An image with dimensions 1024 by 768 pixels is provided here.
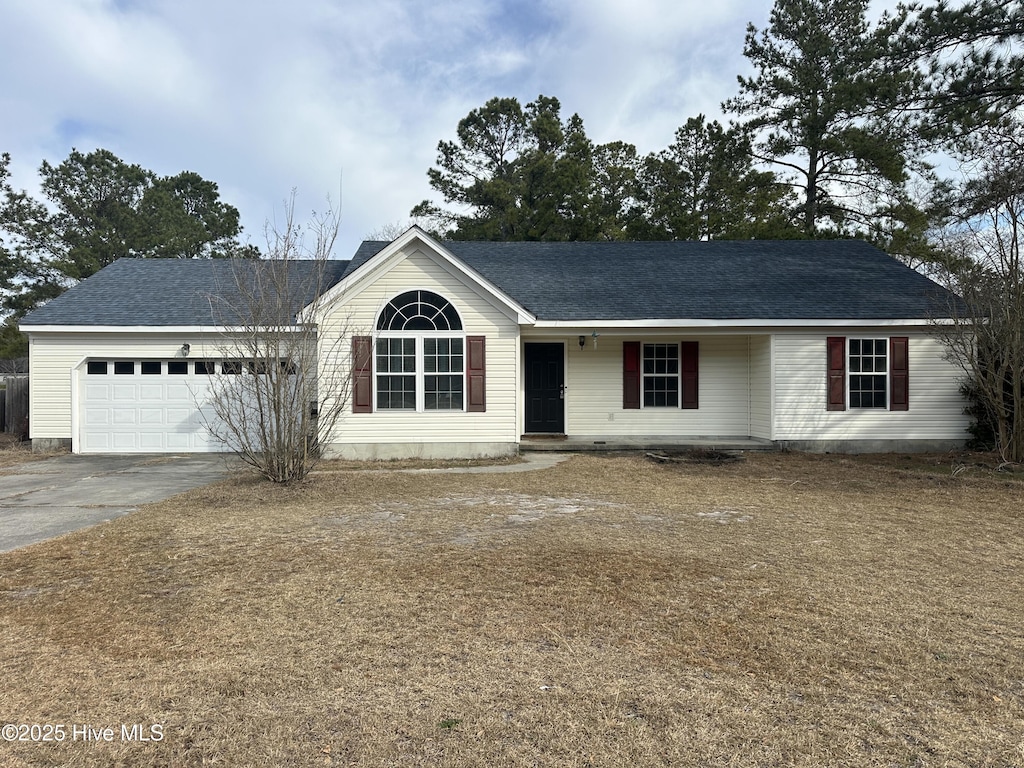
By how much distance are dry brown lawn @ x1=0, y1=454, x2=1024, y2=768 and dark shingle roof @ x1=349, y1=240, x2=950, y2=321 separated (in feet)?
21.4

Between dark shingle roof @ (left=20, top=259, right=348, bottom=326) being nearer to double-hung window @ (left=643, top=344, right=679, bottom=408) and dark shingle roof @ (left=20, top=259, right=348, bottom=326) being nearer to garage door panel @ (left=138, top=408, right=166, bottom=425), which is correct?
garage door panel @ (left=138, top=408, right=166, bottom=425)

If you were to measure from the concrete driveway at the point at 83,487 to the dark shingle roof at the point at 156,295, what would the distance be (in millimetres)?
2840

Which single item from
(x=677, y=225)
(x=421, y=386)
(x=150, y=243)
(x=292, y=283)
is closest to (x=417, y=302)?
(x=421, y=386)

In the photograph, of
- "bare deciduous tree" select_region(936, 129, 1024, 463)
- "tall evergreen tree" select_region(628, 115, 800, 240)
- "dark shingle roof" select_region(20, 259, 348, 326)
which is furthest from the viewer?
"tall evergreen tree" select_region(628, 115, 800, 240)

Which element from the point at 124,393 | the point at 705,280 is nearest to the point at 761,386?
the point at 705,280

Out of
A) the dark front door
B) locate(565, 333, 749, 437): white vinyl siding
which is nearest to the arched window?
the dark front door

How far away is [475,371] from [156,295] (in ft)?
26.0

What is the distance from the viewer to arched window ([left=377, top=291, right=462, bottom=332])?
39.5 ft

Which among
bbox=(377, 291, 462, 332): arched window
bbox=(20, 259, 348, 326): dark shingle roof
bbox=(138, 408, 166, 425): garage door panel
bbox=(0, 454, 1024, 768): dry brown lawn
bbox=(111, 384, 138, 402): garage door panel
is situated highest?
bbox=(20, 259, 348, 326): dark shingle roof

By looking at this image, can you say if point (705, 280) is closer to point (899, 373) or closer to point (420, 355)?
point (899, 373)

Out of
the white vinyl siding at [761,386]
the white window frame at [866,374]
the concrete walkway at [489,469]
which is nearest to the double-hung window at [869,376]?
the white window frame at [866,374]

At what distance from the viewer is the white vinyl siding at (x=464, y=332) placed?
11938 mm

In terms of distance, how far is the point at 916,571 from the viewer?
5.13 meters

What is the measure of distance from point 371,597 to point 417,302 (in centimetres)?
824
